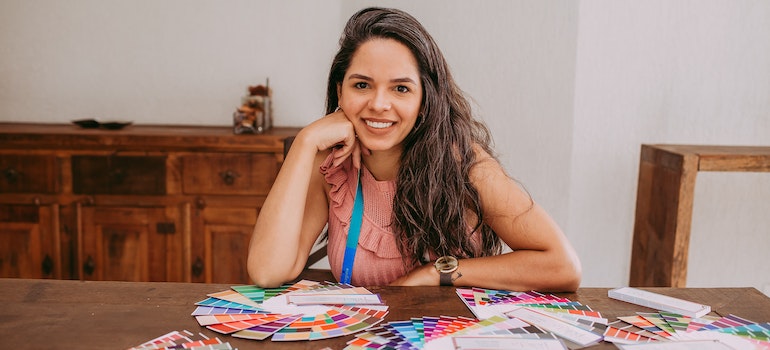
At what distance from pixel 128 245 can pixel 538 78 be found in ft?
6.95

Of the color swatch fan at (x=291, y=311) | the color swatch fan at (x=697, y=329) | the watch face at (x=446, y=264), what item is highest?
the watch face at (x=446, y=264)

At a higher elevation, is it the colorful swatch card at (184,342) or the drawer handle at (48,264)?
the colorful swatch card at (184,342)

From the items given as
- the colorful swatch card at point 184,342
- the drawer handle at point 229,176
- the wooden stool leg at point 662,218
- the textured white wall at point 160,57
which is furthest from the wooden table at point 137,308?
the textured white wall at point 160,57

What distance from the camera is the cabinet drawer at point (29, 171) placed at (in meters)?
2.75

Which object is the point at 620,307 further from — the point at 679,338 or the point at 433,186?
the point at 433,186

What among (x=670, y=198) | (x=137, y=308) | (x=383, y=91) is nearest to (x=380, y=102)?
(x=383, y=91)

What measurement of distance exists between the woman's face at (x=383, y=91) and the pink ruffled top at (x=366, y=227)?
6.2 inches

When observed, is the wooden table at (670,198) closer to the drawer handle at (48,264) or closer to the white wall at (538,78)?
the white wall at (538,78)

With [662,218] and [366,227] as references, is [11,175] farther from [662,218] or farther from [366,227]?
[662,218]

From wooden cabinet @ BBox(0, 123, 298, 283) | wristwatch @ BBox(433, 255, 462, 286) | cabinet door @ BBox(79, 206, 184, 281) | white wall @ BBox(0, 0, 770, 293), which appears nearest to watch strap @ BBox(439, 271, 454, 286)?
wristwatch @ BBox(433, 255, 462, 286)

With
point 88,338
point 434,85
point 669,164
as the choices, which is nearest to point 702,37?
point 669,164

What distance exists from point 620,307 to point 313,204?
879 millimetres

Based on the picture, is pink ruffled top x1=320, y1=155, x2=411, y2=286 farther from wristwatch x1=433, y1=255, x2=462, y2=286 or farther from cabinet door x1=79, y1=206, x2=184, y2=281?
cabinet door x1=79, y1=206, x2=184, y2=281

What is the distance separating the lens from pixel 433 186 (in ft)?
5.22
